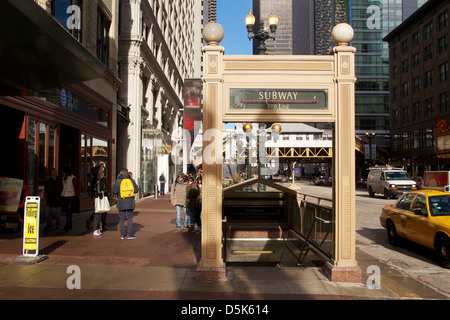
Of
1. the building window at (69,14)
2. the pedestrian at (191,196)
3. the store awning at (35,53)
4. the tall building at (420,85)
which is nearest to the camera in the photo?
the store awning at (35,53)

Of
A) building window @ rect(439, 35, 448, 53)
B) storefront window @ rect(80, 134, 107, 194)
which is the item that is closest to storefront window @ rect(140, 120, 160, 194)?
storefront window @ rect(80, 134, 107, 194)

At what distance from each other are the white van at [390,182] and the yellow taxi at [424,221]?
1626 cm

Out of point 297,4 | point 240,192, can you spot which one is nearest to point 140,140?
point 240,192

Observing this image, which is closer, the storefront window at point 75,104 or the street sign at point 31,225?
the street sign at point 31,225

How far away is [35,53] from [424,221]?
879 centimetres

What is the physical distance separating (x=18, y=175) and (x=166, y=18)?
26320 mm

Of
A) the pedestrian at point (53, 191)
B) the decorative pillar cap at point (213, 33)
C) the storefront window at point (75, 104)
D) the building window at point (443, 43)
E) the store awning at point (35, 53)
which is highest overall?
the building window at point (443, 43)

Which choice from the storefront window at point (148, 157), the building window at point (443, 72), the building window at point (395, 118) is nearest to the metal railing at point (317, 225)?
the storefront window at point (148, 157)

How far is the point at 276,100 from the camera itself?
6141mm

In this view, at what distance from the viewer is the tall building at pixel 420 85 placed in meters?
46.5

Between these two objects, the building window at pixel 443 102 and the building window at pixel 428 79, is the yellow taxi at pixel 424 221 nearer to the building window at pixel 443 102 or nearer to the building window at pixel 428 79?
the building window at pixel 443 102

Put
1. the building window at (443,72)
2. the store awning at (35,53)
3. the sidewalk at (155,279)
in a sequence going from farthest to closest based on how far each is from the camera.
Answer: the building window at (443,72)
the store awning at (35,53)
the sidewalk at (155,279)

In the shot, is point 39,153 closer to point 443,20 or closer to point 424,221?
point 424,221

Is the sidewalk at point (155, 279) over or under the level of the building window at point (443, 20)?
under
